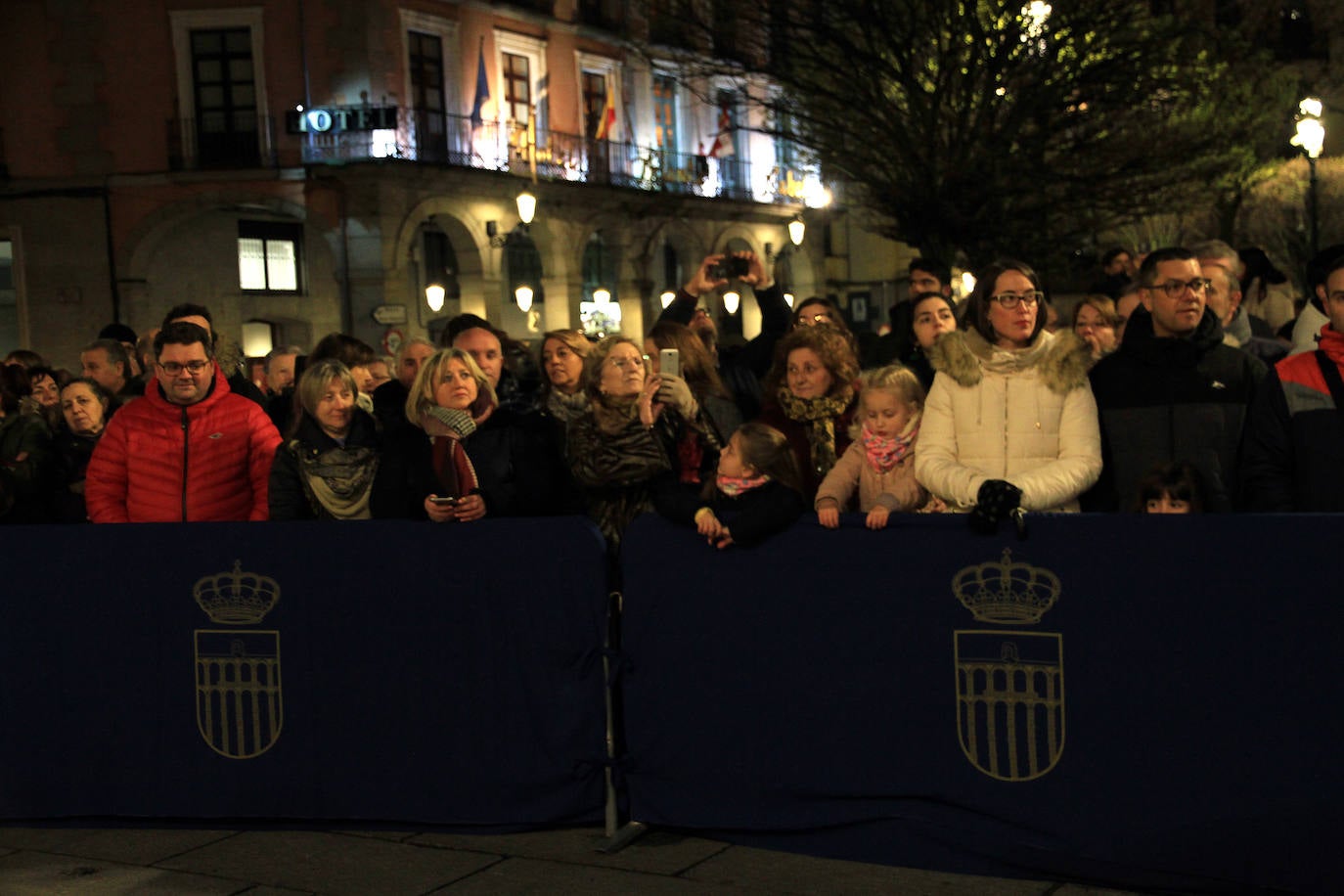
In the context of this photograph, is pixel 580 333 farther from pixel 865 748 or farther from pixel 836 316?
pixel 865 748

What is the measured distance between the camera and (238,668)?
6.00 metres

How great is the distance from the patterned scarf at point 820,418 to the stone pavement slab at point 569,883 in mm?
2065

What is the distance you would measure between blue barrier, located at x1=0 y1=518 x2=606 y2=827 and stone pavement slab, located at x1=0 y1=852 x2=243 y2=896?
423 millimetres

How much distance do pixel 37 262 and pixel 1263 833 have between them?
31.3 meters

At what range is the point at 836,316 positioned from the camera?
25.8 ft

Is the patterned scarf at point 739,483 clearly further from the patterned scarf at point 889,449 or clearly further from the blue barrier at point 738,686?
the patterned scarf at point 889,449

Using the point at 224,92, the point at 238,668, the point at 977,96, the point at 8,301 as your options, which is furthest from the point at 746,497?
the point at 224,92

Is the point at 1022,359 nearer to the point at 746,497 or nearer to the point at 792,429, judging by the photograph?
the point at 746,497

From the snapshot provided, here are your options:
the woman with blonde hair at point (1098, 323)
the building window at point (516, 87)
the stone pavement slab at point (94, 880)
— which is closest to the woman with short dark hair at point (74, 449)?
the stone pavement slab at point (94, 880)

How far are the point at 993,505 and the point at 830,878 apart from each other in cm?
137

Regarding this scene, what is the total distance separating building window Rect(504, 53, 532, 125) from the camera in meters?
37.7

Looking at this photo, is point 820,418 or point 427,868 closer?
point 427,868

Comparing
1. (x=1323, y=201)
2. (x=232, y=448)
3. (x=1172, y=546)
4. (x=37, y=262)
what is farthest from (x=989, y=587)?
(x=1323, y=201)

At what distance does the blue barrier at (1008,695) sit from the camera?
4.71 meters
